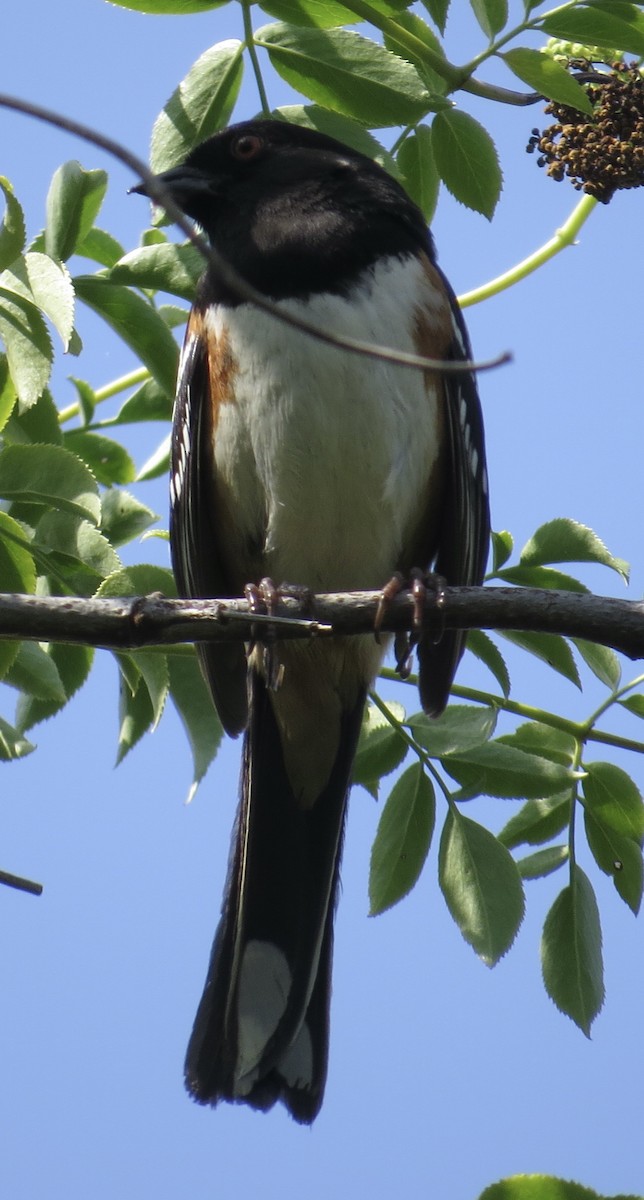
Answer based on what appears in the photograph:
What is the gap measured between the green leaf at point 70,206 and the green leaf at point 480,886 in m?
1.36

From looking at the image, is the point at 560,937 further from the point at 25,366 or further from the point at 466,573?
the point at 25,366

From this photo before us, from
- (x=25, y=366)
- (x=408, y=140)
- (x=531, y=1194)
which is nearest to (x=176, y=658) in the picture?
(x=25, y=366)

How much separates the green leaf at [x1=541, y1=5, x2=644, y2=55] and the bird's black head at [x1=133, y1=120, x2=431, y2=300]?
56 cm

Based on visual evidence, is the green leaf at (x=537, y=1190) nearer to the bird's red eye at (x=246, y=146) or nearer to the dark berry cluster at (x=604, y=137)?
the dark berry cluster at (x=604, y=137)

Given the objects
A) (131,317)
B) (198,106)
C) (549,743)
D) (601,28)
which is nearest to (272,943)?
(549,743)

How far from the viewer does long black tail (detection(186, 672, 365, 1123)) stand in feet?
9.86

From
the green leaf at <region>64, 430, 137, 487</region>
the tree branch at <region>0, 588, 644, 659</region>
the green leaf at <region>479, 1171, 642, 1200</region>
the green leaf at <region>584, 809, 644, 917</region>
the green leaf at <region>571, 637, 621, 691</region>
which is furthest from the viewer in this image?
the green leaf at <region>64, 430, 137, 487</region>

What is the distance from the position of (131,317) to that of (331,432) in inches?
23.8

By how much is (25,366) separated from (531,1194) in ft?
4.90

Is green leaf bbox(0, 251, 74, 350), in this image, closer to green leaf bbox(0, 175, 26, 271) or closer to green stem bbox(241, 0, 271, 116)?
green leaf bbox(0, 175, 26, 271)

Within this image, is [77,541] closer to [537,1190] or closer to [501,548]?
[501,548]

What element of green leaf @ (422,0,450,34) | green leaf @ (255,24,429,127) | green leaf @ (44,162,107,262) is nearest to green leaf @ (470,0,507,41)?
green leaf @ (422,0,450,34)

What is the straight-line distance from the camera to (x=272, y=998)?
3.10m

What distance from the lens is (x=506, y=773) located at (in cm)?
277
